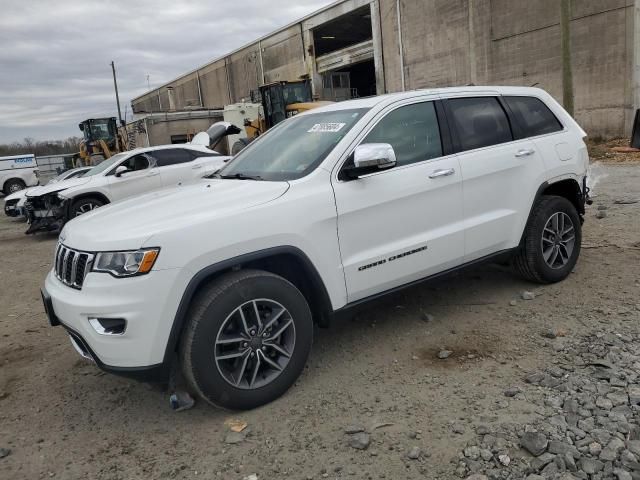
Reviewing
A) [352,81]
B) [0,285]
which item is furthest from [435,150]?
[352,81]

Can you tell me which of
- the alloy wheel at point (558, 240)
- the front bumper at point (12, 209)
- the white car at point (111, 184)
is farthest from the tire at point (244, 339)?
the front bumper at point (12, 209)

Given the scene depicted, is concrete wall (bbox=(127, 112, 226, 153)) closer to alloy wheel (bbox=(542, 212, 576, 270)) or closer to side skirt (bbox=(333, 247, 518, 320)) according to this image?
alloy wheel (bbox=(542, 212, 576, 270))

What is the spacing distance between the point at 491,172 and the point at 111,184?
28.7 ft

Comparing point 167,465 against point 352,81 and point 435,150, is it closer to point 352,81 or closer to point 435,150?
point 435,150

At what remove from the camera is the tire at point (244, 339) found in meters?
2.97

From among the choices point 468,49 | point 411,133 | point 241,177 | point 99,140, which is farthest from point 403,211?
point 99,140

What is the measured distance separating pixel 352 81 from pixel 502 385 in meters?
36.5

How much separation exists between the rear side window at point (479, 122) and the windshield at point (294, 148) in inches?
34.4

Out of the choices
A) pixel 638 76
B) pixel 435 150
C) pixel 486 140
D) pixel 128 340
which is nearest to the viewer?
pixel 128 340

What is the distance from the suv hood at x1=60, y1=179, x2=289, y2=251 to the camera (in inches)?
116

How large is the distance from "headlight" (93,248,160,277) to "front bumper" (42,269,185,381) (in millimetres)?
34

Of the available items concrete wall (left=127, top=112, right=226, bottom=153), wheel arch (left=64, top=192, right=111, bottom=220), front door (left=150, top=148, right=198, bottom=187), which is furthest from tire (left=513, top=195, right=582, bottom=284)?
concrete wall (left=127, top=112, right=226, bottom=153)

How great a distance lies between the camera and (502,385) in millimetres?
3252

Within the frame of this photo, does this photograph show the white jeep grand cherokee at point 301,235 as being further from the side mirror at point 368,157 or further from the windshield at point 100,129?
the windshield at point 100,129
